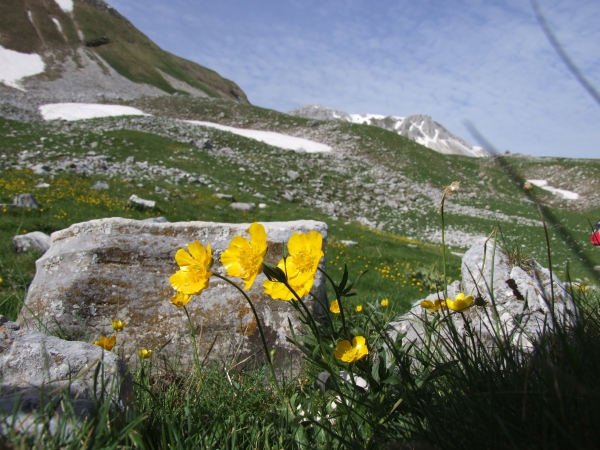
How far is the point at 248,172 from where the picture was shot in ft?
69.4

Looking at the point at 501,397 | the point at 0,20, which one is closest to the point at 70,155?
the point at 501,397

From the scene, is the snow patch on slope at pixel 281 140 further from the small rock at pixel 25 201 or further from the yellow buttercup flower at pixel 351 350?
the yellow buttercup flower at pixel 351 350

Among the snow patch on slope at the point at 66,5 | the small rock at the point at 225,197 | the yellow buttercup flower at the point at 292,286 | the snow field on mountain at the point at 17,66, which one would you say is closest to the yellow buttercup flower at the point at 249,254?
the yellow buttercup flower at the point at 292,286

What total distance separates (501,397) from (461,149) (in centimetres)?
21001

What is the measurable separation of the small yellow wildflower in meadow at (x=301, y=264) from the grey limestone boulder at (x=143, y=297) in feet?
6.00

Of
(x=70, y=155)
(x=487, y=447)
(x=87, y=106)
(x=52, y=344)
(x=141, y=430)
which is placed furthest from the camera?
(x=87, y=106)

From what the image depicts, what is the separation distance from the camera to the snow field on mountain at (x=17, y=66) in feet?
141

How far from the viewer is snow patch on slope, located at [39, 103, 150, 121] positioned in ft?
105

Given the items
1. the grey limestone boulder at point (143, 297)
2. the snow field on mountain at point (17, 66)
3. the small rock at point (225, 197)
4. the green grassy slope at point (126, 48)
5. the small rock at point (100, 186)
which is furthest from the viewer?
the green grassy slope at point (126, 48)

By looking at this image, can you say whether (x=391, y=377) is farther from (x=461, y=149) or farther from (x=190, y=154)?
(x=461, y=149)

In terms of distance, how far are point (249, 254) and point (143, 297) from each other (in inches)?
91.1

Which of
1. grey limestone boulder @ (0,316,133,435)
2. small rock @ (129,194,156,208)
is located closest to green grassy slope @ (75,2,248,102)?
small rock @ (129,194,156,208)

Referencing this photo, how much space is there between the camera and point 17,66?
156 feet

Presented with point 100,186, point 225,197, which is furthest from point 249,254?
point 225,197
